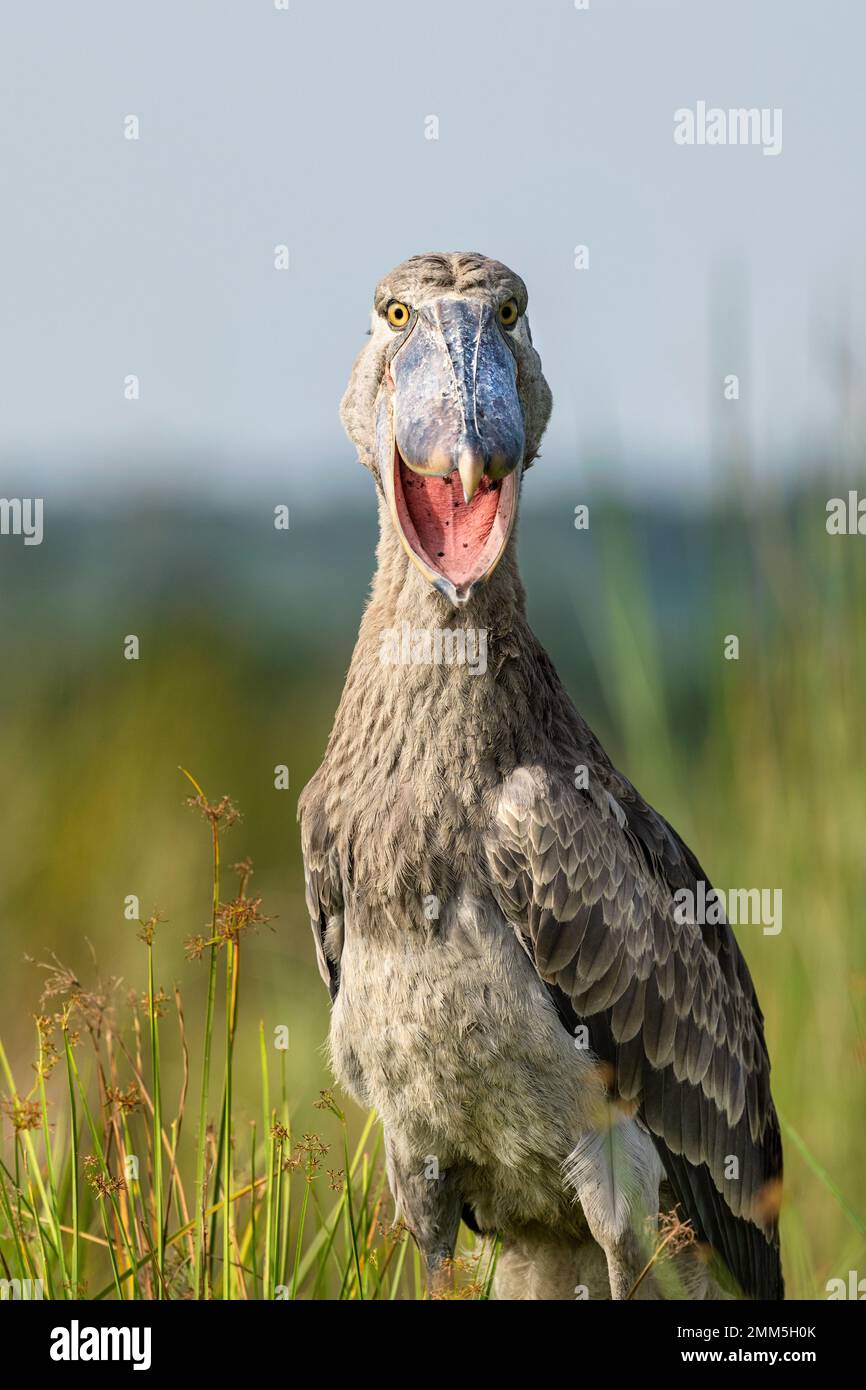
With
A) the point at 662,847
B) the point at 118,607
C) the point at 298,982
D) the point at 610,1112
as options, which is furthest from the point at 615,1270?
the point at 118,607

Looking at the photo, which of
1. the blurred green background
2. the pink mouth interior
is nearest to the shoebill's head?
the pink mouth interior

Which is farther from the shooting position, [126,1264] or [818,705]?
[818,705]

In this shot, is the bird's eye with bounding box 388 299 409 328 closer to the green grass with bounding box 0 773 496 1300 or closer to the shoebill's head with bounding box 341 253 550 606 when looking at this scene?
the shoebill's head with bounding box 341 253 550 606

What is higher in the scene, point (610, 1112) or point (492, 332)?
point (492, 332)

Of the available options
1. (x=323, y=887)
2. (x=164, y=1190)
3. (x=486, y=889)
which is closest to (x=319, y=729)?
(x=323, y=887)

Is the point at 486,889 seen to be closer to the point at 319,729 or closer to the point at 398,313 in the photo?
the point at 398,313

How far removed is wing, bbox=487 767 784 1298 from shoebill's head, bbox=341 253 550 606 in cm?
65

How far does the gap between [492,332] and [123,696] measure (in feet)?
15.8

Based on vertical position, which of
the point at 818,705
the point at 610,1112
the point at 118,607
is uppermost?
the point at 118,607

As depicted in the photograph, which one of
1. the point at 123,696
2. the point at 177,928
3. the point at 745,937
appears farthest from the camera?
the point at 123,696

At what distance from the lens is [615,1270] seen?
4402 mm

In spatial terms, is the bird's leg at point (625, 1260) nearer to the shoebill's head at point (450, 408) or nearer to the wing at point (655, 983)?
the wing at point (655, 983)

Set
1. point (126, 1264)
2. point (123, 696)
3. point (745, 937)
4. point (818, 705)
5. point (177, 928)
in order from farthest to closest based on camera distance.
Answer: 1. point (123, 696)
2. point (177, 928)
3. point (745, 937)
4. point (818, 705)
5. point (126, 1264)

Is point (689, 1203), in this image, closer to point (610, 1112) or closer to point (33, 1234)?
point (610, 1112)
